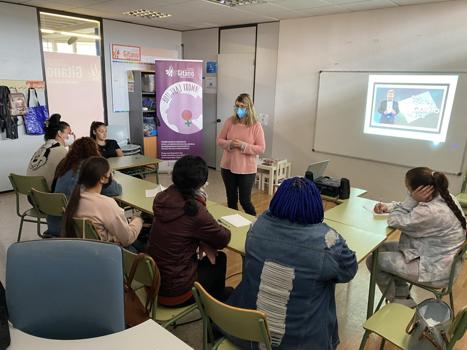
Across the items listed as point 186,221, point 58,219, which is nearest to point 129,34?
point 58,219

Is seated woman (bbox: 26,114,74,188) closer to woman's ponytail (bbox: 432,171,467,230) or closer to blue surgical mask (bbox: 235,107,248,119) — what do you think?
blue surgical mask (bbox: 235,107,248,119)

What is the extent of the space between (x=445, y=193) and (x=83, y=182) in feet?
7.39

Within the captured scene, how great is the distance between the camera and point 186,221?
191 cm

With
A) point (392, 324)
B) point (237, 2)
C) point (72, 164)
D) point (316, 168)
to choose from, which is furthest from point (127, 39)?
point (392, 324)

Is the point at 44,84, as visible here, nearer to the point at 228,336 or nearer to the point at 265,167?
the point at 265,167

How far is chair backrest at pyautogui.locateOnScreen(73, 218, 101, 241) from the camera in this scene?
81.0 inches

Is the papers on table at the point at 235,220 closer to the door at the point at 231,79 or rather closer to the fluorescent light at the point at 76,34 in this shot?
the door at the point at 231,79

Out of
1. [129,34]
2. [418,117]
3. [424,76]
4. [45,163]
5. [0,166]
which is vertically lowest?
[0,166]

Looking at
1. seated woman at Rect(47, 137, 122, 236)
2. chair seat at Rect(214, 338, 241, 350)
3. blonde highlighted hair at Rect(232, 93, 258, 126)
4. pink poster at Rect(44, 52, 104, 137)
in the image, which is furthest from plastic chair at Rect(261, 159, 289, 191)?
chair seat at Rect(214, 338, 241, 350)

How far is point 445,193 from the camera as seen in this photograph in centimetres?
219

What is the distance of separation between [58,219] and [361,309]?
2.55 m

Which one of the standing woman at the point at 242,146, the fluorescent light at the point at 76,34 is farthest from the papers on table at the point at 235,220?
the fluorescent light at the point at 76,34

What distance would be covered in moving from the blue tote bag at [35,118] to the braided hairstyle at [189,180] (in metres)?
4.38

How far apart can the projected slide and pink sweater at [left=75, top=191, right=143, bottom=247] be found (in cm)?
388
